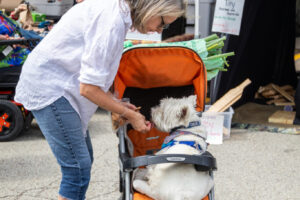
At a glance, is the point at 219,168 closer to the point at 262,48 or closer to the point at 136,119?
the point at 136,119

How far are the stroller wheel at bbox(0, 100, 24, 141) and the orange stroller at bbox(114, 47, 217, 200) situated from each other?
2.19 m

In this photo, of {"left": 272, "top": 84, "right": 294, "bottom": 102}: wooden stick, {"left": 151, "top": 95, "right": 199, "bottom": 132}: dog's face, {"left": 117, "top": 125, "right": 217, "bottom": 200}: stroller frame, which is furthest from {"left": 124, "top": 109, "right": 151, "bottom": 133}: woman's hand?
{"left": 272, "top": 84, "right": 294, "bottom": 102}: wooden stick

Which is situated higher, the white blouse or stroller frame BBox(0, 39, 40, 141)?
the white blouse

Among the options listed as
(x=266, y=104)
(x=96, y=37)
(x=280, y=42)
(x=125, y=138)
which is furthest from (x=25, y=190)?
(x=280, y=42)

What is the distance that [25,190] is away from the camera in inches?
145

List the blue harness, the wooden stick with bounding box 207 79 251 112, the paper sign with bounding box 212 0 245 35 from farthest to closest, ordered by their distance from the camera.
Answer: the paper sign with bounding box 212 0 245 35 < the wooden stick with bounding box 207 79 251 112 < the blue harness

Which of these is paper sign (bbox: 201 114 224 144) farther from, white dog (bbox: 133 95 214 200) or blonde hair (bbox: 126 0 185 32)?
blonde hair (bbox: 126 0 185 32)

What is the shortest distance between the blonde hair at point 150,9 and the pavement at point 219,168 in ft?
6.50

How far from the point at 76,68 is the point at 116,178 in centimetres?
202

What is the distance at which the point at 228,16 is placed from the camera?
520 cm

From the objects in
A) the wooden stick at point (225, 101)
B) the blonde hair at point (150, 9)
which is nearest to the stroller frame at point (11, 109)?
the wooden stick at point (225, 101)

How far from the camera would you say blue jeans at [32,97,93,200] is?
6.98 feet

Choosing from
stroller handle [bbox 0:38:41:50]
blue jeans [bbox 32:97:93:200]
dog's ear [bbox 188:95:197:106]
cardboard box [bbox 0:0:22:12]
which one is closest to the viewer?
blue jeans [bbox 32:97:93:200]

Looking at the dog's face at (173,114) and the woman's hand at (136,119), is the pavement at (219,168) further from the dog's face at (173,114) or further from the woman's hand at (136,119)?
the woman's hand at (136,119)
